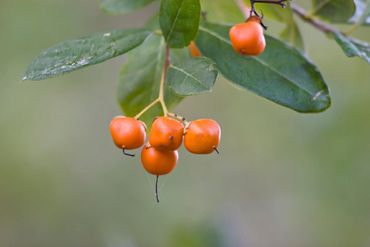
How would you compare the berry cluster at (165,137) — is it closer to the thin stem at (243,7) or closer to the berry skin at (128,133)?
the berry skin at (128,133)

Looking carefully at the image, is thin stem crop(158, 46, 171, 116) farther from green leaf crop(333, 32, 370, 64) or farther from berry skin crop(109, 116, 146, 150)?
green leaf crop(333, 32, 370, 64)

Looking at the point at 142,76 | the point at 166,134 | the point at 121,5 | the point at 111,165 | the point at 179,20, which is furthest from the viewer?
the point at 111,165

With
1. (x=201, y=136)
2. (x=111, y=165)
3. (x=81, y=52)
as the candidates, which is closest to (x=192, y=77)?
(x=201, y=136)

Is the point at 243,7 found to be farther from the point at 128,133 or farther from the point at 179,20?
the point at 128,133

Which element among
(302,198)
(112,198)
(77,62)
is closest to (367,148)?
(302,198)

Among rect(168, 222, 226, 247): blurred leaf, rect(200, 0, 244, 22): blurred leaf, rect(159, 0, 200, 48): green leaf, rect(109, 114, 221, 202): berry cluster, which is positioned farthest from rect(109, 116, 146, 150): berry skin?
rect(168, 222, 226, 247): blurred leaf

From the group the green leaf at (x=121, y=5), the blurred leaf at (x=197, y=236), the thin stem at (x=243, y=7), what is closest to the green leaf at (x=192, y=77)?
the green leaf at (x=121, y=5)
